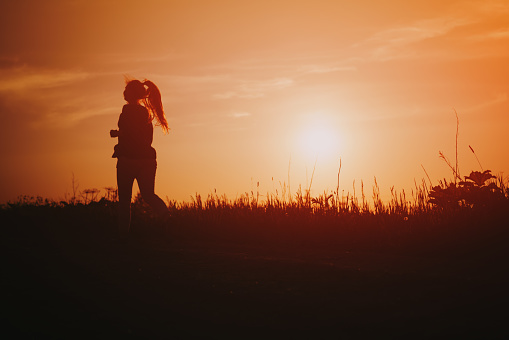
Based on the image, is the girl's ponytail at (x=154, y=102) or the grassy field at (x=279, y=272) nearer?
the grassy field at (x=279, y=272)

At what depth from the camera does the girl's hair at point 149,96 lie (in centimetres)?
688

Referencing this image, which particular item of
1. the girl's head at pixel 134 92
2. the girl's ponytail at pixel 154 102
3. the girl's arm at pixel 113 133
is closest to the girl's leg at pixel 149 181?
the girl's arm at pixel 113 133

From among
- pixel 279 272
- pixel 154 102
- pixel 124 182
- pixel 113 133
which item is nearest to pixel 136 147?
pixel 113 133

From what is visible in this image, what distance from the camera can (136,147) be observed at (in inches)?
261

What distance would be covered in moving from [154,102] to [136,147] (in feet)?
2.52

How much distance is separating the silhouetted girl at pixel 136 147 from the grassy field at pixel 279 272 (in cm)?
61

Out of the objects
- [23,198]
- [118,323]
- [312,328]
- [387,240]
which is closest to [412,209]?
[387,240]

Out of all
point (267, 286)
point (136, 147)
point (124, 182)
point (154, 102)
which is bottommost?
point (267, 286)

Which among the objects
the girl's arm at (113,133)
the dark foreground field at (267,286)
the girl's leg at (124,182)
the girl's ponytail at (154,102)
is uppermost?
the girl's ponytail at (154,102)

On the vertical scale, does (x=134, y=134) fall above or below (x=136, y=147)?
above

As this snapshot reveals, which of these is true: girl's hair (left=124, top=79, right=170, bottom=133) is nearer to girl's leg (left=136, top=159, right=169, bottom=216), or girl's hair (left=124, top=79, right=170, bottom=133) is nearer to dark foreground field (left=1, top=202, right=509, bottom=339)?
girl's leg (left=136, top=159, right=169, bottom=216)

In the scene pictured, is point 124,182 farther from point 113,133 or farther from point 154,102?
point 154,102

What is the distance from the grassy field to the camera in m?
3.65

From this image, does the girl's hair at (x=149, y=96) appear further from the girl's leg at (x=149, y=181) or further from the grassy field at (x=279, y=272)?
the grassy field at (x=279, y=272)
